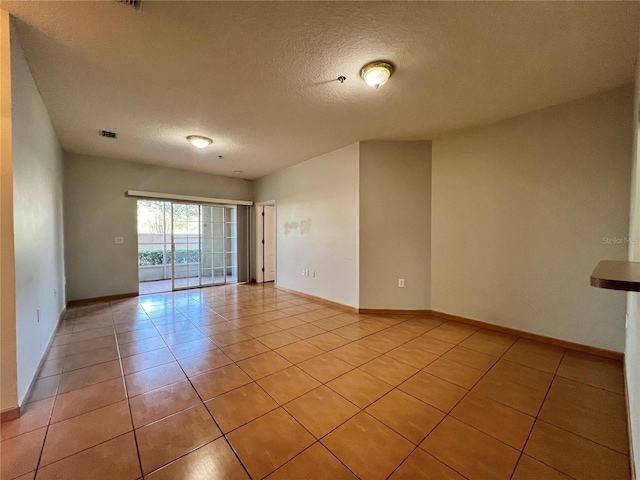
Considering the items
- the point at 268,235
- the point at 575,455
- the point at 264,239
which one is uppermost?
the point at 268,235

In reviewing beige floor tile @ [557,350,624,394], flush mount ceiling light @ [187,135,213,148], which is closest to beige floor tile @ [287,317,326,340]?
beige floor tile @ [557,350,624,394]

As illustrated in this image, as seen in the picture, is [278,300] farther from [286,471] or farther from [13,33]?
[13,33]

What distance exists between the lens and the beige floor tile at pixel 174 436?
1374 mm

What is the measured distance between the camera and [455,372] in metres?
2.24

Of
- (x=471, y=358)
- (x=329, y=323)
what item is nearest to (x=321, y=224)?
(x=329, y=323)

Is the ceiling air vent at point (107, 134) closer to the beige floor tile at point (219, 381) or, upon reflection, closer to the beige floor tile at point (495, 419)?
the beige floor tile at point (219, 381)

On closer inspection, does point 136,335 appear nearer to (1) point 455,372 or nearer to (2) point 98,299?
(2) point 98,299

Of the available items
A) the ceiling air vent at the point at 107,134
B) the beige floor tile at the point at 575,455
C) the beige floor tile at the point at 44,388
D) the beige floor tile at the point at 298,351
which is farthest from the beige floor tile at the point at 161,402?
the ceiling air vent at the point at 107,134

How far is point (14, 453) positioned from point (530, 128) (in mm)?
5002

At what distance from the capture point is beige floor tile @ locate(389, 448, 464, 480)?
126 cm

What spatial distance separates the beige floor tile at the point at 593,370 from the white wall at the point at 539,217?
192mm

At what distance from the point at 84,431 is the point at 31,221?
178 cm

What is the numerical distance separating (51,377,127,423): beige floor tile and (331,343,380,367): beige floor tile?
1.80m

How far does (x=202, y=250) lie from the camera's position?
5973 millimetres
